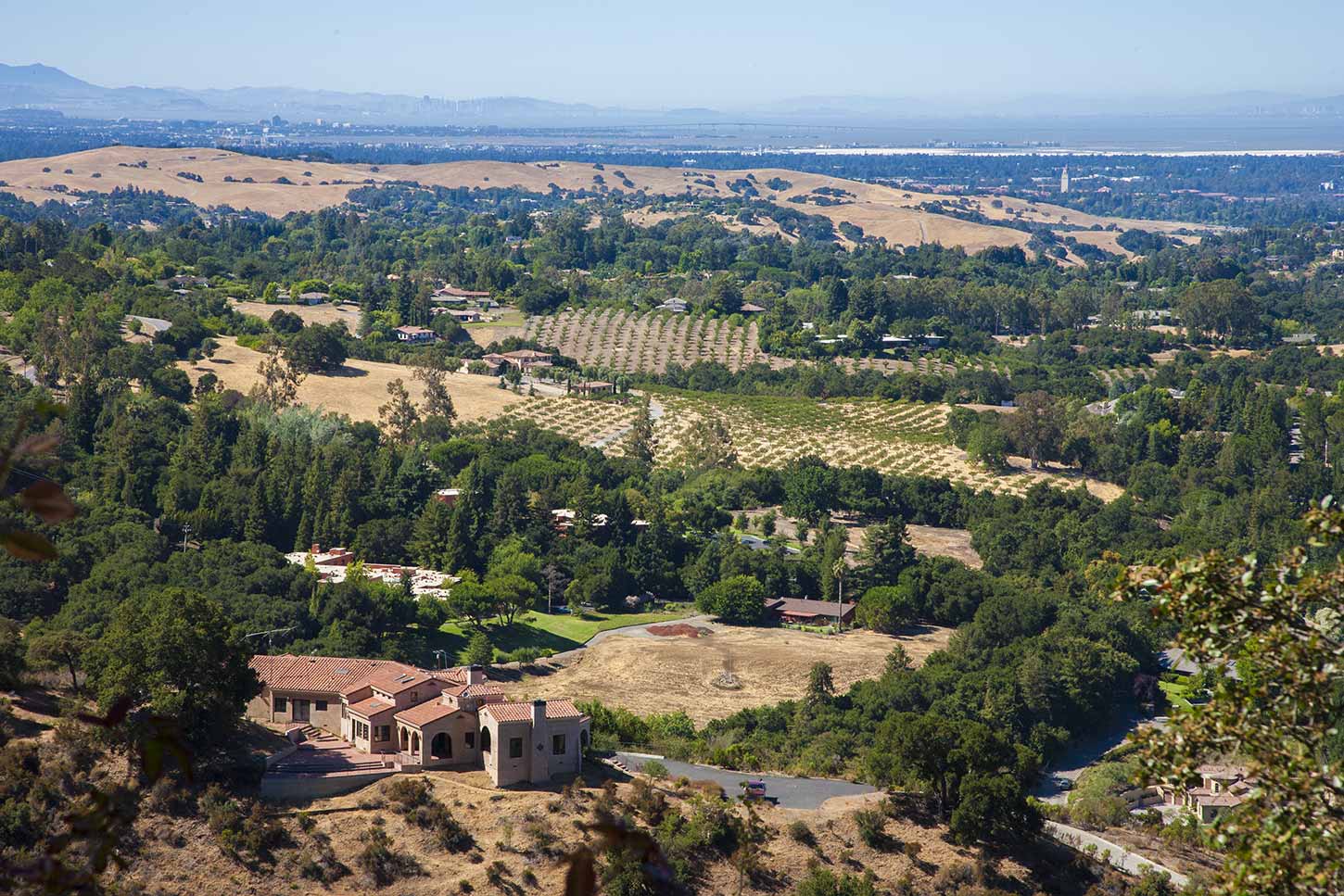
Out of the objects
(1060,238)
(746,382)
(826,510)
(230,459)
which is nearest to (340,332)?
(746,382)

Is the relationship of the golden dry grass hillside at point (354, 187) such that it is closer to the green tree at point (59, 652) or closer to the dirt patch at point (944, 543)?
the dirt patch at point (944, 543)

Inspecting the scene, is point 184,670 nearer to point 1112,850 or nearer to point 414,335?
point 1112,850

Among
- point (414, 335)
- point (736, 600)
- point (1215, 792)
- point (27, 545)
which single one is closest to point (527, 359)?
point (414, 335)

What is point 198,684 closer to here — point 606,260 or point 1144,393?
point 1144,393

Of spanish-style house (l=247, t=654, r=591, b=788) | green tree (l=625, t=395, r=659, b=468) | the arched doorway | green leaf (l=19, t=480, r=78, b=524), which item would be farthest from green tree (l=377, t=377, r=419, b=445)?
green leaf (l=19, t=480, r=78, b=524)

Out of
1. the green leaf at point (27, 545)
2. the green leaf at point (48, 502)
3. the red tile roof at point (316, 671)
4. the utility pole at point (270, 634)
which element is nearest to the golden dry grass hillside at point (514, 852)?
the red tile roof at point (316, 671)

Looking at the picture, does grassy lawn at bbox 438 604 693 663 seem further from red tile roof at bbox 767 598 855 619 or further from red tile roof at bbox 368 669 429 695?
red tile roof at bbox 368 669 429 695
